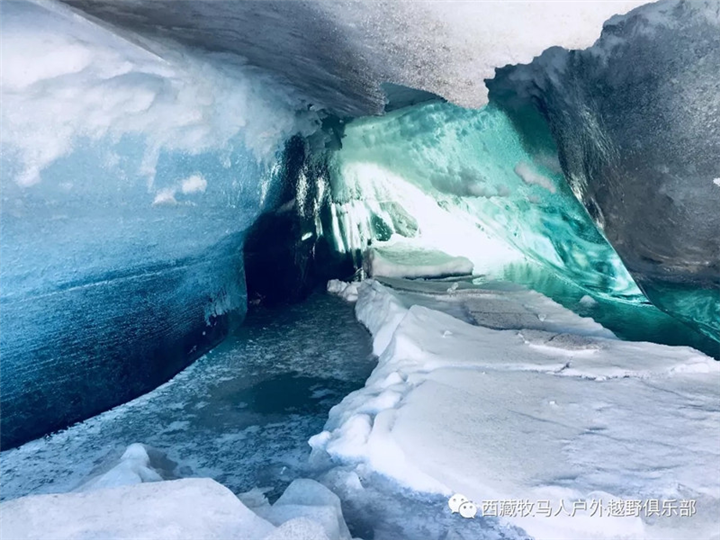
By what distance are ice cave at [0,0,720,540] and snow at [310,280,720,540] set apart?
0.04ft

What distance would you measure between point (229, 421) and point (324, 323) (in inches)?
81.4

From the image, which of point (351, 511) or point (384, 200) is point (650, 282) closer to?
point (351, 511)

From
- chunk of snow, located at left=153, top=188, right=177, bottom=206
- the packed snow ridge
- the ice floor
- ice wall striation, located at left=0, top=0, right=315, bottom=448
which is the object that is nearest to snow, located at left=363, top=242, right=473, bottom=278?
the ice floor

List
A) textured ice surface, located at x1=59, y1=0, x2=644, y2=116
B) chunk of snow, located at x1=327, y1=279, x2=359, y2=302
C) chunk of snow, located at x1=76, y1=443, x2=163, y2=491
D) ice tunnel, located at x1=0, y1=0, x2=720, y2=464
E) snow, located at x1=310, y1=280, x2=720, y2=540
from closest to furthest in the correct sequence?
1. snow, located at x1=310, y1=280, x2=720, y2=540
2. chunk of snow, located at x1=76, y1=443, x2=163, y2=491
3. textured ice surface, located at x1=59, y1=0, x2=644, y2=116
4. ice tunnel, located at x1=0, y1=0, x2=720, y2=464
5. chunk of snow, located at x1=327, y1=279, x2=359, y2=302

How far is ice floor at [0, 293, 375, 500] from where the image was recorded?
2.42 metres

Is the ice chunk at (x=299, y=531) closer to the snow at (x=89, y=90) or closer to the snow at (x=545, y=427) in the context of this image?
the snow at (x=545, y=427)

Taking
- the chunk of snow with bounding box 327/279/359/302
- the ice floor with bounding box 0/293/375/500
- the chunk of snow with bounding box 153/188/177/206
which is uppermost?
the chunk of snow with bounding box 153/188/177/206

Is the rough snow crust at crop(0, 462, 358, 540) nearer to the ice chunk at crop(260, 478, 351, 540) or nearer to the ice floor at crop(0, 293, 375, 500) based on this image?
the ice chunk at crop(260, 478, 351, 540)

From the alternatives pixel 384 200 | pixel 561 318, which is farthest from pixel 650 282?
pixel 384 200

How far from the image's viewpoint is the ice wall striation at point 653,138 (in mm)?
2631

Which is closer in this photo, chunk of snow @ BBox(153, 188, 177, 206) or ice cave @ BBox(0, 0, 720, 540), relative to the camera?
ice cave @ BBox(0, 0, 720, 540)

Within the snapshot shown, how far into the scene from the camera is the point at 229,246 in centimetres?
466

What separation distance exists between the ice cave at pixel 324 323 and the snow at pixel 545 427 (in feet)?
0.04

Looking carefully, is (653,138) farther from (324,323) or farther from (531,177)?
(324,323)
